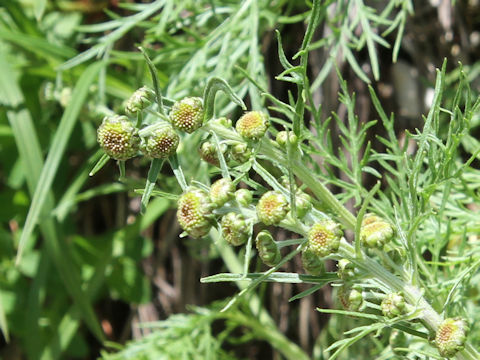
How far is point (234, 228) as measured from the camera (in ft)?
1.48

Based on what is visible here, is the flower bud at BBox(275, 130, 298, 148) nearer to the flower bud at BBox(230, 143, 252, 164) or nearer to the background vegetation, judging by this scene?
the flower bud at BBox(230, 143, 252, 164)

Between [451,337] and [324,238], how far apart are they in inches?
4.4

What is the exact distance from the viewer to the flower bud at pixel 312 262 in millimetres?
476

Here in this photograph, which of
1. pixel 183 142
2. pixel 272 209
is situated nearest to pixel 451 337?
pixel 272 209

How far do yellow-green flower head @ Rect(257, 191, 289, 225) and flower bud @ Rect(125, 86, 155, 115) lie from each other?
0.10m

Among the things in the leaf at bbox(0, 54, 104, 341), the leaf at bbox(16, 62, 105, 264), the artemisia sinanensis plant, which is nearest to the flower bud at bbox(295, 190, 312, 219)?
the artemisia sinanensis plant

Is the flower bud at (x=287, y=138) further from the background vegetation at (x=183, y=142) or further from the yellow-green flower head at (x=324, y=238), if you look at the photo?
the background vegetation at (x=183, y=142)

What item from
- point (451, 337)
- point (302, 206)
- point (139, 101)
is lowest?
point (451, 337)

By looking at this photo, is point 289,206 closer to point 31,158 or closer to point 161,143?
point 161,143

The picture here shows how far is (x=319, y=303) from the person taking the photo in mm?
1276

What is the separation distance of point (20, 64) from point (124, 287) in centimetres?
49

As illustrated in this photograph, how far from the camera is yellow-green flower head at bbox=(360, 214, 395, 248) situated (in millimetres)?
486

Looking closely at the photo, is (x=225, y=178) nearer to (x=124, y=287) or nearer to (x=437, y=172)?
(x=437, y=172)

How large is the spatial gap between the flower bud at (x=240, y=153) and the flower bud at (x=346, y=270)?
10 cm
